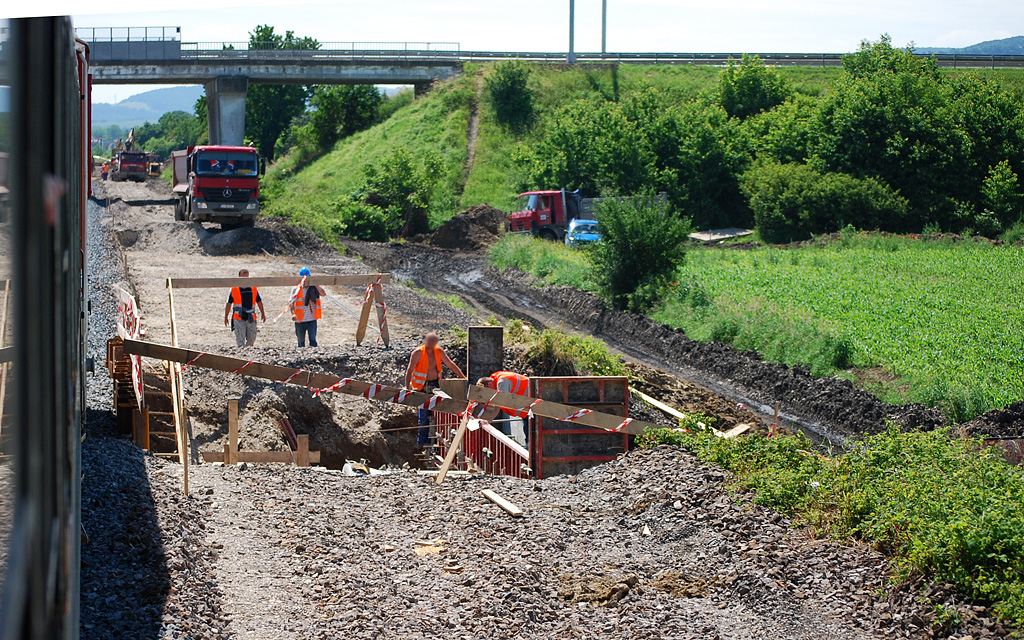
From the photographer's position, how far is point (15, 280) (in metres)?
1.57

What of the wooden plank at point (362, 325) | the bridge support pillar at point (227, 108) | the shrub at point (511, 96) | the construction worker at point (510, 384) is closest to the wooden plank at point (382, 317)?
the wooden plank at point (362, 325)

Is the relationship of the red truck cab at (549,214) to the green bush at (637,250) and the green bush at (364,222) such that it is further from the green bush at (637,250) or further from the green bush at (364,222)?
the green bush at (637,250)

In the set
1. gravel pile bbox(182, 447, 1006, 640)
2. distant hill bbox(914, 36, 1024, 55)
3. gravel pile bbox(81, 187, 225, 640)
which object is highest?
distant hill bbox(914, 36, 1024, 55)

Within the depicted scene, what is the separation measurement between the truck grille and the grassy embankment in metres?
16.3

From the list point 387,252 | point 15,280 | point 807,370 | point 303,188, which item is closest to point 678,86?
point 303,188

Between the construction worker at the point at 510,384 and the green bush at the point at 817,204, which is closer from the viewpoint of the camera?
the construction worker at the point at 510,384

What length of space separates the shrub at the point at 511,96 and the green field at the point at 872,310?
2667cm

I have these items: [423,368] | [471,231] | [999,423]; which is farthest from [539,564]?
[471,231]

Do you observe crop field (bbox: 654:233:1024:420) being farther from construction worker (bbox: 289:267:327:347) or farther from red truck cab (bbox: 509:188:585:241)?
construction worker (bbox: 289:267:327:347)

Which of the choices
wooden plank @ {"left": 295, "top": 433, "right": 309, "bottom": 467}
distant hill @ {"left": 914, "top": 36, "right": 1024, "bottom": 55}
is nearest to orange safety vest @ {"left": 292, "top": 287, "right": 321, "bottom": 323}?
wooden plank @ {"left": 295, "top": 433, "right": 309, "bottom": 467}

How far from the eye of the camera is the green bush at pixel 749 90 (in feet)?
175

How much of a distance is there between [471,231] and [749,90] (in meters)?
21.8

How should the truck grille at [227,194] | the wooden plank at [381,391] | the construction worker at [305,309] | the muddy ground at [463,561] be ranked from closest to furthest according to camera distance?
1. the muddy ground at [463,561]
2. the wooden plank at [381,391]
3. the construction worker at [305,309]
4. the truck grille at [227,194]

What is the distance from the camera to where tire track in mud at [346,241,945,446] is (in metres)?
15.8
